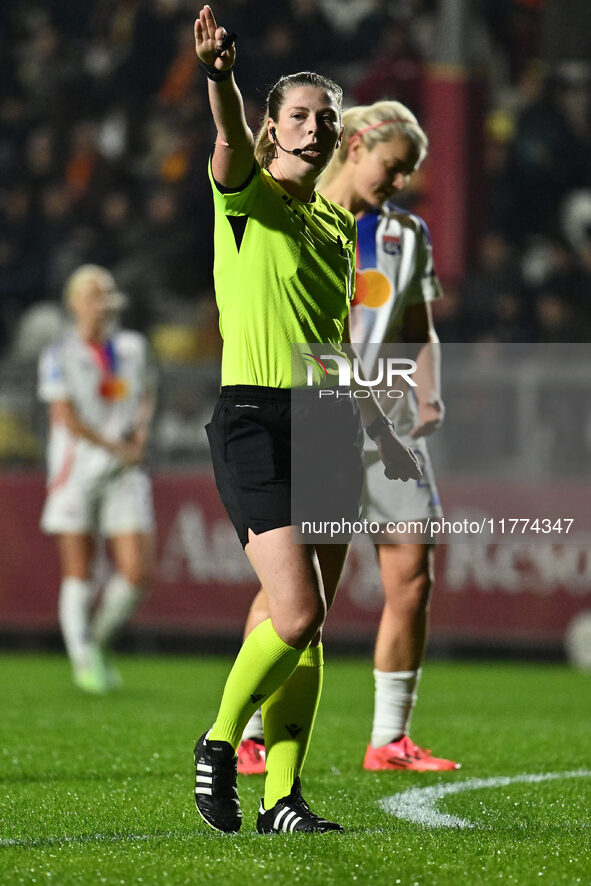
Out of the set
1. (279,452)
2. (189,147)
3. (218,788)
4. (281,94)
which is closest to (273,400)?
(279,452)

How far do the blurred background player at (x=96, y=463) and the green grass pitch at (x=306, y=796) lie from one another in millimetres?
462

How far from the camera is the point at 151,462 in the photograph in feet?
34.6

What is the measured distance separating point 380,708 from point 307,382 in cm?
193

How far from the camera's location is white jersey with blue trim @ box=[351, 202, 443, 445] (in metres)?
5.20

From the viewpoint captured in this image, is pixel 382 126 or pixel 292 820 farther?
pixel 382 126

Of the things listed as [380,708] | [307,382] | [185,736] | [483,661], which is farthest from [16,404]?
[307,382]

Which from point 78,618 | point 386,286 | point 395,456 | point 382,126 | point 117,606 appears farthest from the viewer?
point 117,606

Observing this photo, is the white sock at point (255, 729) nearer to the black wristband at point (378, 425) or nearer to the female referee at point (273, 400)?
the female referee at point (273, 400)

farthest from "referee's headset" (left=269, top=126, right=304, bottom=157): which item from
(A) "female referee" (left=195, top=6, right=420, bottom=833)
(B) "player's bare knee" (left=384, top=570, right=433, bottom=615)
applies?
(B) "player's bare knee" (left=384, top=570, right=433, bottom=615)

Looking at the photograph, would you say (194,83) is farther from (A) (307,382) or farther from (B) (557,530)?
(A) (307,382)

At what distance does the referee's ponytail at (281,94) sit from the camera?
3736mm

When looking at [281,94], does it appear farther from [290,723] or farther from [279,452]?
[290,723]

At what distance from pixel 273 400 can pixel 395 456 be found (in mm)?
498

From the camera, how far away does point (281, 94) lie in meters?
3.76
